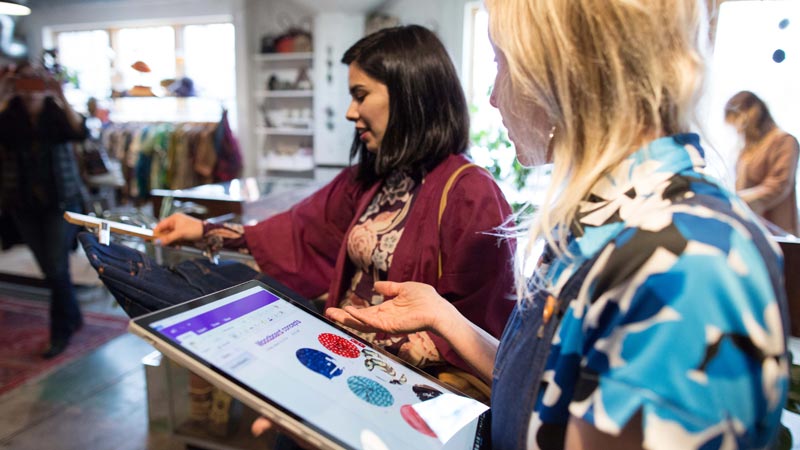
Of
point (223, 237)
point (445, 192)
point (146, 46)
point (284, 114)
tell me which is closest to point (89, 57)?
point (146, 46)

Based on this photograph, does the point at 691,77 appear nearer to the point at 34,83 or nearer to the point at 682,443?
the point at 682,443

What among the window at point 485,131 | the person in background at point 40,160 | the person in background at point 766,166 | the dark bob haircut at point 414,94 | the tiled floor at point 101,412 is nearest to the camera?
the dark bob haircut at point 414,94

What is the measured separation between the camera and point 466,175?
103cm

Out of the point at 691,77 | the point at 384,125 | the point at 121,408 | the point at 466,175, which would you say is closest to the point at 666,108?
the point at 691,77

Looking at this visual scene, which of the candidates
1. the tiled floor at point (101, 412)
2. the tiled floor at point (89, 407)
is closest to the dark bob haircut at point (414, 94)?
the tiled floor at point (101, 412)

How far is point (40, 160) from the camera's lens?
2.32m

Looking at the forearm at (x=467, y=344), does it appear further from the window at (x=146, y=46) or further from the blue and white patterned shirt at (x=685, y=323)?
the window at (x=146, y=46)

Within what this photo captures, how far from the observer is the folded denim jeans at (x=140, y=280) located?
0.83 metres

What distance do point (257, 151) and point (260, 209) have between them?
2974mm

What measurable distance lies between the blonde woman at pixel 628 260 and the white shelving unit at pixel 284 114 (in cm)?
447

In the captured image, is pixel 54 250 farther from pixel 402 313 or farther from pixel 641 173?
pixel 641 173

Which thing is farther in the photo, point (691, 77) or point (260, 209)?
point (260, 209)

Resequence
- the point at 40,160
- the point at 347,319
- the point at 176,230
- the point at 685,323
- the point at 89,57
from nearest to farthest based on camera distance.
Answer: the point at 685,323 < the point at 347,319 < the point at 176,230 < the point at 40,160 < the point at 89,57

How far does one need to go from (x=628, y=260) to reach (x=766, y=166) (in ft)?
4.68
